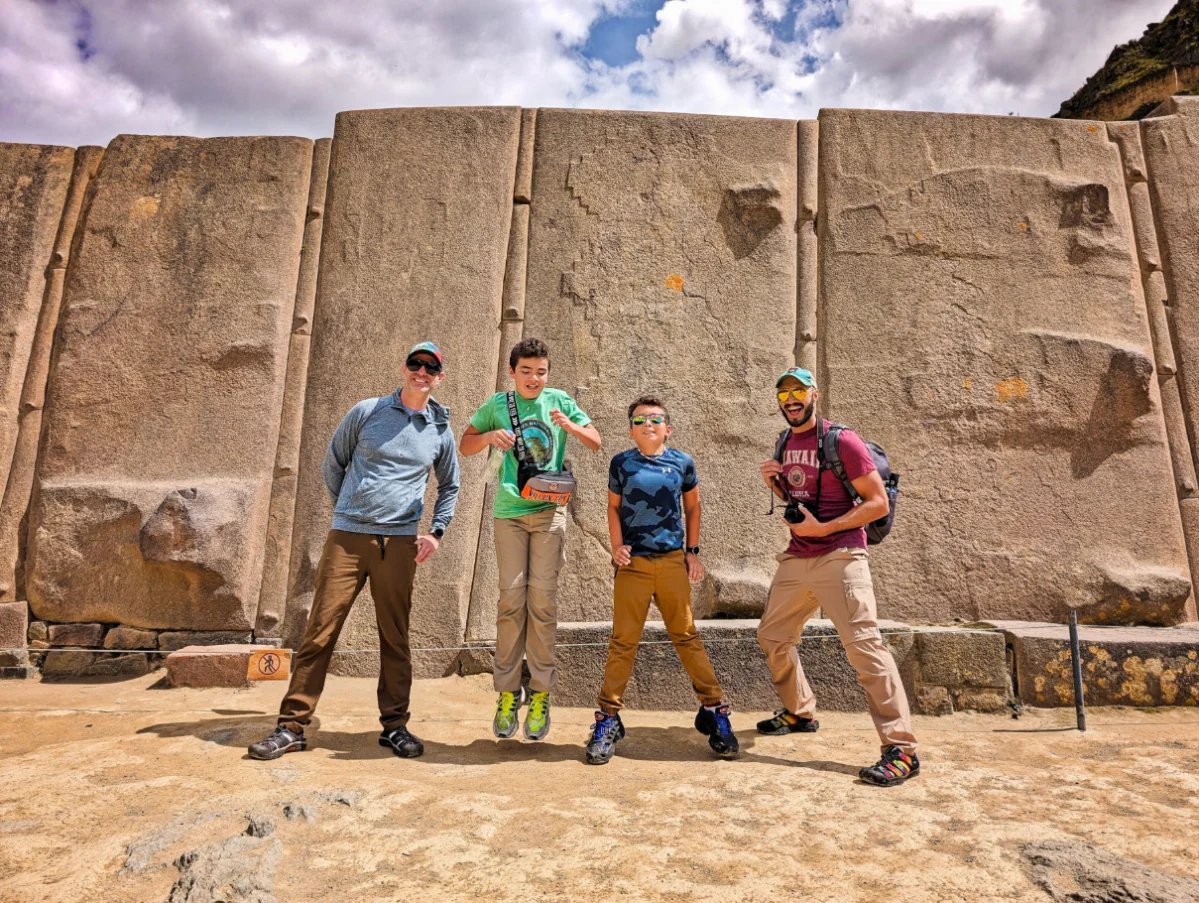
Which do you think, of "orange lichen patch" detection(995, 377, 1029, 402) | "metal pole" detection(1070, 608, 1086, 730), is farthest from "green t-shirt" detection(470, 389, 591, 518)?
"orange lichen patch" detection(995, 377, 1029, 402)

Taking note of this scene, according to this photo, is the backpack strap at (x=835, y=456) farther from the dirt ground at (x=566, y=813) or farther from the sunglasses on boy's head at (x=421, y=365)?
the sunglasses on boy's head at (x=421, y=365)

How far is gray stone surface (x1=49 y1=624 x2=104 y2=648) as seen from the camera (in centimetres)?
467

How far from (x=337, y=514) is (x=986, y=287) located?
14.1 ft

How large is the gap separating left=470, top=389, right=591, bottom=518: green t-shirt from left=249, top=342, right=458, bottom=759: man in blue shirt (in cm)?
29

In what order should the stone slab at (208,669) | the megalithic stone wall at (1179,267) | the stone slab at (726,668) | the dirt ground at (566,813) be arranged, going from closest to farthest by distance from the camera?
the dirt ground at (566,813) → the stone slab at (726,668) → the stone slab at (208,669) → the megalithic stone wall at (1179,267)

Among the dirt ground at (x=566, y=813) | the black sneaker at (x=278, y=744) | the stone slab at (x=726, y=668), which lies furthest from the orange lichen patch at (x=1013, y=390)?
the black sneaker at (x=278, y=744)

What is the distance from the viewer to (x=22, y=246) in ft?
17.1

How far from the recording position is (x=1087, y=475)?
459cm

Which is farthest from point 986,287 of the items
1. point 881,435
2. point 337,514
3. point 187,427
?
point 187,427

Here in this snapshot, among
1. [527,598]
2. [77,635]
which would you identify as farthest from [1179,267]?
[77,635]

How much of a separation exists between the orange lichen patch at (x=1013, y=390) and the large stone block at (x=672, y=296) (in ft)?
4.53

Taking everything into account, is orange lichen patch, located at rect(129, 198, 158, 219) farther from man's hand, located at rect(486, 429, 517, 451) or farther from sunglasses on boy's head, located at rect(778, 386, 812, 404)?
sunglasses on boy's head, located at rect(778, 386, 812, 404)

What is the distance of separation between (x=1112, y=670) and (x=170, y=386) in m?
5.84

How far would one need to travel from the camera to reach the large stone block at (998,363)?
14.7 ft
